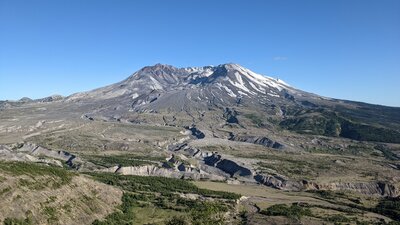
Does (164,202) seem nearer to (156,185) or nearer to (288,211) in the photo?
(156,185)

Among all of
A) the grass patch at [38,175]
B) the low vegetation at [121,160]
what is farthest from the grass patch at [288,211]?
the low vegetation at [121,160]

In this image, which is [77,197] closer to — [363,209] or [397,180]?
[363,209]

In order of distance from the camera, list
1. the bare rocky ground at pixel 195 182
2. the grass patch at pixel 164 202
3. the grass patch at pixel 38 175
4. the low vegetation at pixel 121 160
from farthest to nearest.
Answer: the low vegetation at pixel 121 160 < the grass patch at pixel 164 202 < the bare rocky ground at pixel 195 182 < the grass patch at pixel 38 175

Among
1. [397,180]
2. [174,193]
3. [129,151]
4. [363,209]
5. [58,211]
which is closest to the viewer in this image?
[58,211]

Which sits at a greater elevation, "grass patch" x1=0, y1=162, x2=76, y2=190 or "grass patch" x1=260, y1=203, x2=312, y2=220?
"grass patch" x1=0, y1=162, x2=76, y2=190

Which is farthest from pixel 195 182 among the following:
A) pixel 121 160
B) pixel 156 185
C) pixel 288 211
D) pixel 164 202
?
pixel 288 211

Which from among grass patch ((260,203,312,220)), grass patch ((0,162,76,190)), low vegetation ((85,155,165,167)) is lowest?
grass patch ((260,203,312,220))

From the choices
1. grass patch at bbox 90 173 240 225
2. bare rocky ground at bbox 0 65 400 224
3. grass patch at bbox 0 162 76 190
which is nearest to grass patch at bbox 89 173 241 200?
grass patch at bbox 90 173 240 225

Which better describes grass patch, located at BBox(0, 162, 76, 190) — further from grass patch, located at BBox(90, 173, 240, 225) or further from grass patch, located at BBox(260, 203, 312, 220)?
grass patch, located at BBox(260, 203, 312, 220)

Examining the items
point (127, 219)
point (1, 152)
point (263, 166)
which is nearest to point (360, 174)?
point (263, 166)

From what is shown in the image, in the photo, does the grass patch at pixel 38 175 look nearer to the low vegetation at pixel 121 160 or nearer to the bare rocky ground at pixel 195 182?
the bare rocky ground at pixel 195 182

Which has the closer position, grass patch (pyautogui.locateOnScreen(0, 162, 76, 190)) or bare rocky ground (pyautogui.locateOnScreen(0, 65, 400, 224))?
grass patch (pyautogui.locateOnScreen(0, 162, 76, 190))
